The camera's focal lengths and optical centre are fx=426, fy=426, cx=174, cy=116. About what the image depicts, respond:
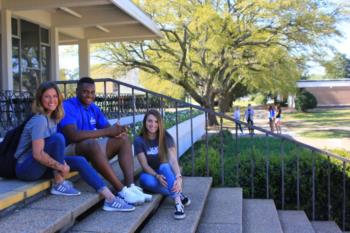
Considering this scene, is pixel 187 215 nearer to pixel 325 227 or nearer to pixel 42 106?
pixel 42 106

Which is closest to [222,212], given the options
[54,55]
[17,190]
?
[17,190]

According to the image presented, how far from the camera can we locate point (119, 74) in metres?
26.3

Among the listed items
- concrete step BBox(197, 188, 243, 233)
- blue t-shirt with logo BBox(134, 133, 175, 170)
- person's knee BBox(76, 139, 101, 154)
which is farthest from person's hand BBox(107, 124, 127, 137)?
concrete step BBox(197, 188, 243, 233)

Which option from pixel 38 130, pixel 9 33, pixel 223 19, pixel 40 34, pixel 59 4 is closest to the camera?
pixel 38 130

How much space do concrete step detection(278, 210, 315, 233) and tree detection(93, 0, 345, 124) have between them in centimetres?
1486

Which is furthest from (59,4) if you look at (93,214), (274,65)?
(274,65)

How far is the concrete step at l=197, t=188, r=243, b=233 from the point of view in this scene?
14.4 ft

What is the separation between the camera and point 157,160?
15.8ft

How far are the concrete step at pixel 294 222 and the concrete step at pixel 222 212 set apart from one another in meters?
0.68

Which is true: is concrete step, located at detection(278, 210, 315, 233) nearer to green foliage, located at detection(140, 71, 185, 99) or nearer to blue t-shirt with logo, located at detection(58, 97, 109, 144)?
blue t-shirt with logo, located at detection(58, 97, 109, 144)

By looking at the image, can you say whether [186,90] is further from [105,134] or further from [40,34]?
[105,134]

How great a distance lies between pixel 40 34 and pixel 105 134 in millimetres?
9396

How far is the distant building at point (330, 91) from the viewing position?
56.8 metres

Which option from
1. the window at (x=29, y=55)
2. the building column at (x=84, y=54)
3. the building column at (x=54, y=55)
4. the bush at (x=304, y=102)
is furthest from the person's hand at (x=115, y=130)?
the bush at (x=304, y=102)
